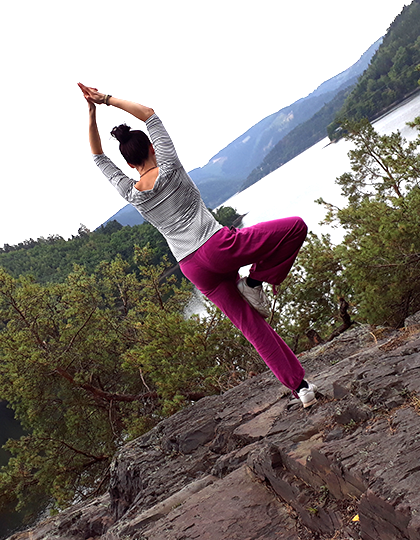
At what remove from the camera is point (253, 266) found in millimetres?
2447

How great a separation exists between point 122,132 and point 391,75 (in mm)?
78739

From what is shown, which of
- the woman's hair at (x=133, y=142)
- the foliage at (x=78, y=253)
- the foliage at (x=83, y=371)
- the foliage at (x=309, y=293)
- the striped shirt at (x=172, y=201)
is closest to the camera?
the striped shirt at (x=172, y=201)

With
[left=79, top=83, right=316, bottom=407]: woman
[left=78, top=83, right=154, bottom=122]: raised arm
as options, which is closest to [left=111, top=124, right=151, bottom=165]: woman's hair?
[left=79, top=83, right=316, bottom=407]: woman

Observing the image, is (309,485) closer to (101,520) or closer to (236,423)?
(236,423)

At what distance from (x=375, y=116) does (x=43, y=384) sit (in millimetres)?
75120

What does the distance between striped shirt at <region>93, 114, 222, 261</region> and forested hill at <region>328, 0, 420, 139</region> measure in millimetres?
63462

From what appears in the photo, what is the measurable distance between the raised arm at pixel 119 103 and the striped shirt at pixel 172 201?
0.16 feet

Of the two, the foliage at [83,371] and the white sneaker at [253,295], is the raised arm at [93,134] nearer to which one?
the white sneaker at [253,295]

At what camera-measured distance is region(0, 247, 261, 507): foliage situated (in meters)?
9.05

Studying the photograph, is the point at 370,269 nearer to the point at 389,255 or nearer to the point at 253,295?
the point at 389,255

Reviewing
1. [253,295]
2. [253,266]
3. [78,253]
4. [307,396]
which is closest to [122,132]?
[253,266]

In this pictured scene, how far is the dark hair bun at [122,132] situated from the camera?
2.26m

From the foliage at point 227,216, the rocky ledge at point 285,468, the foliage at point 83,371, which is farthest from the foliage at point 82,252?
the rocky ledge at point 285,468

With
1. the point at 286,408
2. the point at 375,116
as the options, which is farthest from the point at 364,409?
the point at 375,116
